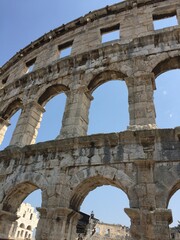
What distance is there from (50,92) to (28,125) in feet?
6.23

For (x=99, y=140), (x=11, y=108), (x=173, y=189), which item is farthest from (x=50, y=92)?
(x=173, y=189)

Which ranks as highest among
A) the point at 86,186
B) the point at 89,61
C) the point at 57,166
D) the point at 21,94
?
the point at 89,61

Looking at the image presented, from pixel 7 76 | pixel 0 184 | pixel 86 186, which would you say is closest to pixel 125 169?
pixel 86 186

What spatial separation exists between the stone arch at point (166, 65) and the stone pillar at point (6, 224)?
22.3 ft

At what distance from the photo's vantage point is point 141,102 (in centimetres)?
691

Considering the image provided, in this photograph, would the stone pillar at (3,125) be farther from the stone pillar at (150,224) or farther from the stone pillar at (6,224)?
the stone pillar at (150,224)

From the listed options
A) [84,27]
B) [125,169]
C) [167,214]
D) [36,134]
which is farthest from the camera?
[84,27]

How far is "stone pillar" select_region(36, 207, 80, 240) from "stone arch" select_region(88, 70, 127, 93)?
474 centimetres

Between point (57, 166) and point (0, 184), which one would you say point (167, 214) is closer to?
point (57, 166)

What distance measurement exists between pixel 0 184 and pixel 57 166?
85.7 inches

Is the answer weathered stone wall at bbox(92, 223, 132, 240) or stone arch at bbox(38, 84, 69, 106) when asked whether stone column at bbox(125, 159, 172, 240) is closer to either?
stone arch at bbox(38, 84, 69, 106)

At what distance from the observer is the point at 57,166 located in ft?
20.9

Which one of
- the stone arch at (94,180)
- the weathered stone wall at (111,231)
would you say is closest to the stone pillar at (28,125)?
the stone arch at (94,180)

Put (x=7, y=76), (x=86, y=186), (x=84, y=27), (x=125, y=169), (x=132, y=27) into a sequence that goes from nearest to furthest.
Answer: (x=125, y=169) → (x=86, y=186) → (x=132, y=27) → (x=84, y=27) → (x=7, y=76)
